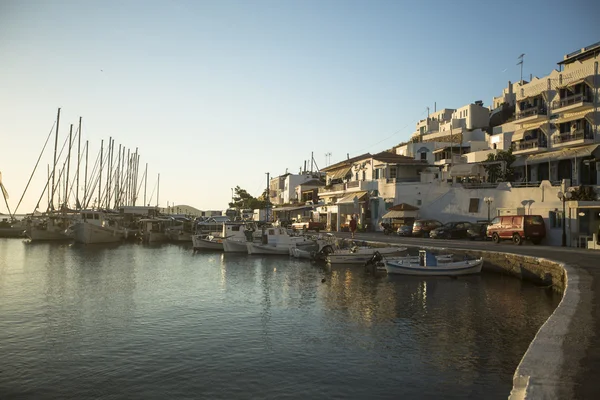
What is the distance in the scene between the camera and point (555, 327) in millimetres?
10664

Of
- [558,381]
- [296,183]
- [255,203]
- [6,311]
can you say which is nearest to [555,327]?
[558,381]

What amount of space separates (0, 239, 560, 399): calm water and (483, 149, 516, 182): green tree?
2324 cm

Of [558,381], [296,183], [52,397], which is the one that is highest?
[296,183]

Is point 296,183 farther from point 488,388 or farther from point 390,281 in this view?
point 488,388

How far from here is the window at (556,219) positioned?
1335 inches

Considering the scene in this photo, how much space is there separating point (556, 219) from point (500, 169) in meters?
14.8

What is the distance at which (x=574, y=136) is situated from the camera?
135ft

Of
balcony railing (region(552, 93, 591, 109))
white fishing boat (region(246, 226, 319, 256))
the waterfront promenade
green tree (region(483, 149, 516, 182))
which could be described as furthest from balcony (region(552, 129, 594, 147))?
the waterfront promenade

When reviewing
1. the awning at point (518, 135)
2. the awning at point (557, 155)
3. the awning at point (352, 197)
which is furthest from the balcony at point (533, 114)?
the awning at point (352, 197)

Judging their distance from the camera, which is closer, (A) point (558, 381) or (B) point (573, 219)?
(A) point (558, 381)

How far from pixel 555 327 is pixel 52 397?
39.7 feet

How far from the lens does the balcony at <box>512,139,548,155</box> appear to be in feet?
148

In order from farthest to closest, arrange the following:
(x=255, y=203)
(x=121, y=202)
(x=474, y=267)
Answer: (x=255, y=203), (x=121, y=202), (x=474, y=267)

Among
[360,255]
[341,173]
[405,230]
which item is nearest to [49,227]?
[341,173]
